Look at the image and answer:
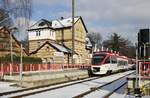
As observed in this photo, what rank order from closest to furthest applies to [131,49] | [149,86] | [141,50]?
[141,50] → [149,86] → [131,49]

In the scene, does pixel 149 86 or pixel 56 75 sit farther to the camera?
pixel 56 75

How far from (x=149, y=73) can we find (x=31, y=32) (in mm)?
65923

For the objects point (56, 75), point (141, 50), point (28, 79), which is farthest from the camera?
point (56, 75)

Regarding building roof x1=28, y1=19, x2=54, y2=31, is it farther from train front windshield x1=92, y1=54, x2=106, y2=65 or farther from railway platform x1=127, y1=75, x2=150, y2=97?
railway platform x1=127, y1=75, x2=150, y2=97

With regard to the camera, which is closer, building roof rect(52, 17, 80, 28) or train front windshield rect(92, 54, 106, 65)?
train front windshield rect(92, 54, 106, 65)

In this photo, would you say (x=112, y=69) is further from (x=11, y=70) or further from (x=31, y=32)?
(x=31, y=32)

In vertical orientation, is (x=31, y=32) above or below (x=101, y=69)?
above

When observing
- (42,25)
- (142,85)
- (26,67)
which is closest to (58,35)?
(42,25)

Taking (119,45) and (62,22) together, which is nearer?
(62,22)

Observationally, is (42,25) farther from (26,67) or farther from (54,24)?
(26,67)

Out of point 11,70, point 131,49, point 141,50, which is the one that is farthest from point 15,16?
point 131,49

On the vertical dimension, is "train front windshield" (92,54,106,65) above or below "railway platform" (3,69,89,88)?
above

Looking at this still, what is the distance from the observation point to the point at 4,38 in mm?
48812

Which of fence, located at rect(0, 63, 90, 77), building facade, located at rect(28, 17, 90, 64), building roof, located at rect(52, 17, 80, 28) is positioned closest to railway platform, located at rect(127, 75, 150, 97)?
fence, located at rect(0, 63, 90, 77)
